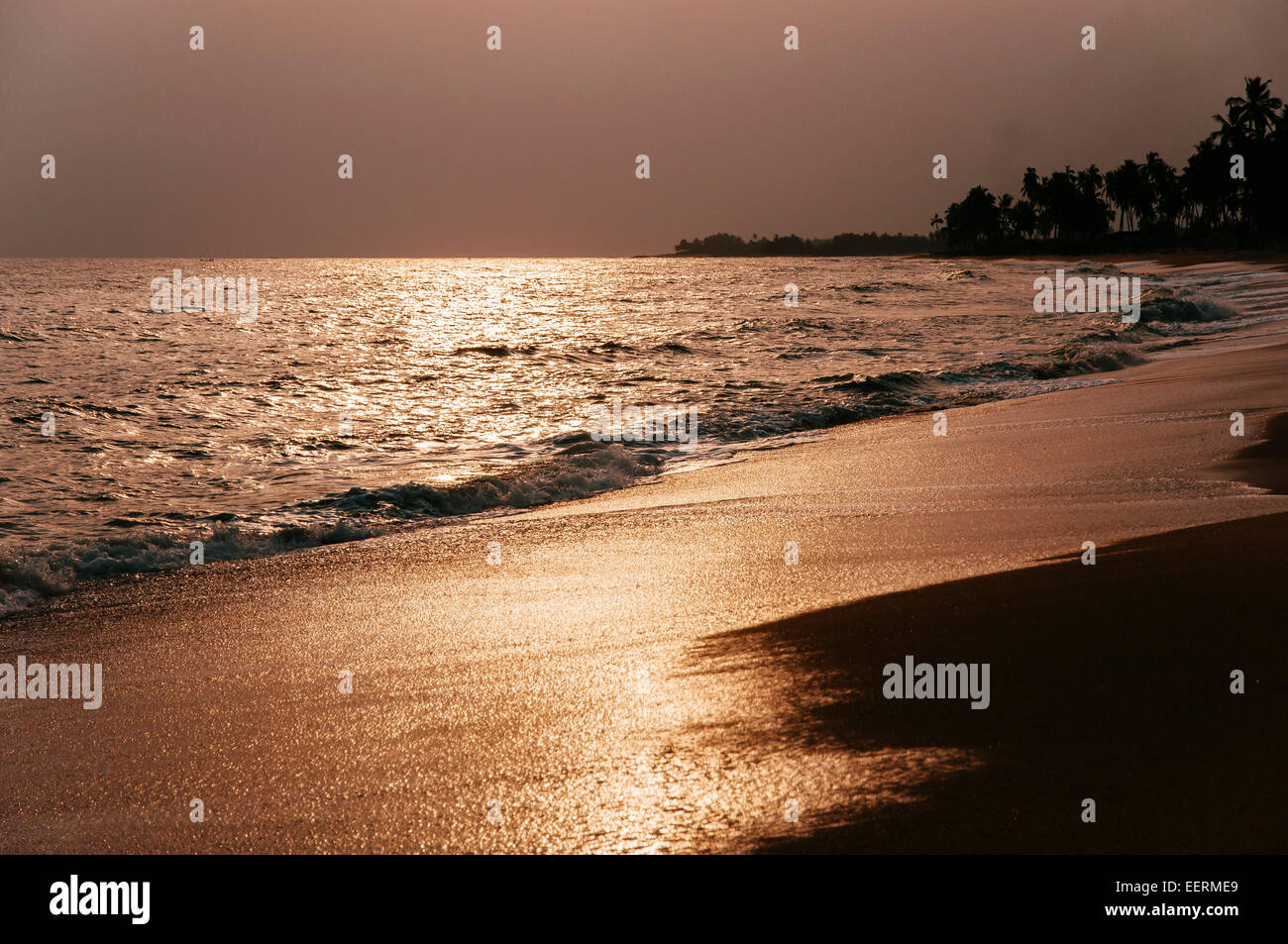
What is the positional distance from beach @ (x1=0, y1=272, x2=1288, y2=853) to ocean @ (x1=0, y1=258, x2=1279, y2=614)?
234 centimetres

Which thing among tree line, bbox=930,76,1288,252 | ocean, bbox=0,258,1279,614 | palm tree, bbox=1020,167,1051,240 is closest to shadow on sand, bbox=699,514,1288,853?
ocean, bbox=0,258,1279,614

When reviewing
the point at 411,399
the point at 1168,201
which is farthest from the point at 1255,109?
the point at 411,399

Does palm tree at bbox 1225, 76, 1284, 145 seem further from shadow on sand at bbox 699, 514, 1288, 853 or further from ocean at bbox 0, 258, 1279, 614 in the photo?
shadow on sand at bbox 699, 514, 1288, 853

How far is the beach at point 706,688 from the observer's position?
3396 millimetres

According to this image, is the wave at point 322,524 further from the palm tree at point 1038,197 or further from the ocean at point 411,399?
the palm tree at point 1038,197

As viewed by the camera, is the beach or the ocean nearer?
the beach

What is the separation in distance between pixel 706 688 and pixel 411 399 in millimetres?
18350

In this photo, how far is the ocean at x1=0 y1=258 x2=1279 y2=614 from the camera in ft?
37.2

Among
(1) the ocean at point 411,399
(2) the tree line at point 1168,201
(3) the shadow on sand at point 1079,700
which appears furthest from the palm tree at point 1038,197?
(3) the shadow on sand at point 1079,700

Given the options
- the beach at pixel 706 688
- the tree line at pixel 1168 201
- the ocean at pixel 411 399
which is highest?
the tree line at pixel 1168 201

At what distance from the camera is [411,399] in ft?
72.0

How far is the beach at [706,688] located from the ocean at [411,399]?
7.66 ft

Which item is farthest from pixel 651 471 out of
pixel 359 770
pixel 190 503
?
pixel 359 770
